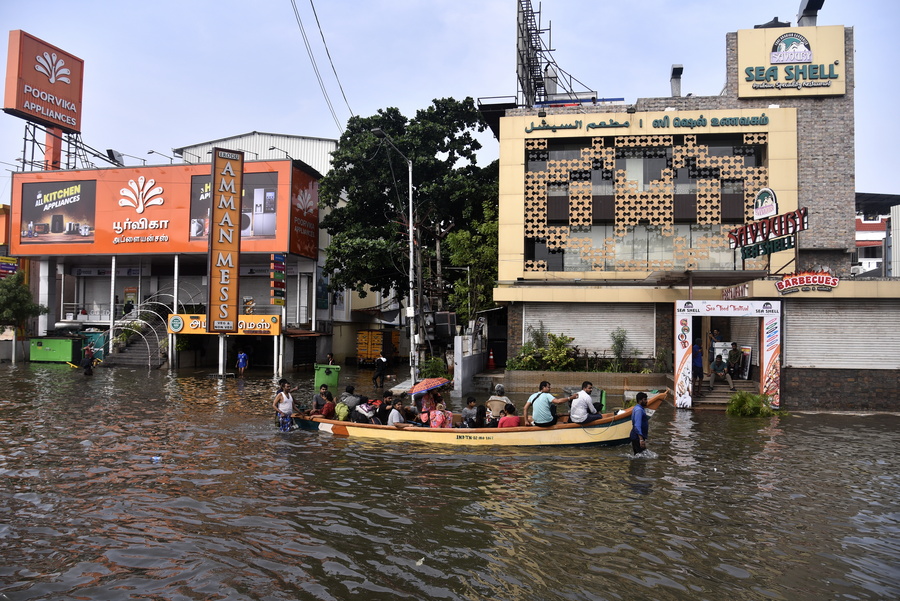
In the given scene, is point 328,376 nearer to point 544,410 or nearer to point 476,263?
point 476,263

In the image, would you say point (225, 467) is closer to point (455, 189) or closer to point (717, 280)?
point (717, 280)

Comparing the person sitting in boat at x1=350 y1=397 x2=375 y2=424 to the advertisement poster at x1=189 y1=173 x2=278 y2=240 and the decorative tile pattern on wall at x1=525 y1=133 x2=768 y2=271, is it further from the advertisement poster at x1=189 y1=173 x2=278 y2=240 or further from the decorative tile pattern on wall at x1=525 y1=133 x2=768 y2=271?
the advertisement poster at x1=189 y1=173 x2=278 y2=240

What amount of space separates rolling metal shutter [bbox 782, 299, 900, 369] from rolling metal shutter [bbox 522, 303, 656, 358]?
646 cm

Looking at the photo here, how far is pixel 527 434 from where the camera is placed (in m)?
13.7

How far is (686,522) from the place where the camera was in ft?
30.1

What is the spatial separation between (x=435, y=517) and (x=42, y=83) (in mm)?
44603

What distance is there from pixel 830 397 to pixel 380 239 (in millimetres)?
21610

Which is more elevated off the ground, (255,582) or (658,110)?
(658,110)

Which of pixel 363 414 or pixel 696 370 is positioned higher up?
pixel 696 370

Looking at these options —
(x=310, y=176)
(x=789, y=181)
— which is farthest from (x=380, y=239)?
(x=789, y=181)

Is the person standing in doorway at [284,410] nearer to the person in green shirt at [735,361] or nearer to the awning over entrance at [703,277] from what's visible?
the awning over entrance at [703,277]

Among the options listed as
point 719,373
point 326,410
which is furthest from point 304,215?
point 719,373

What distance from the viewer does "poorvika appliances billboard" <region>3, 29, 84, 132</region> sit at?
3950 cm

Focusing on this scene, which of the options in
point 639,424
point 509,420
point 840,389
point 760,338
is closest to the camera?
point 639,424
